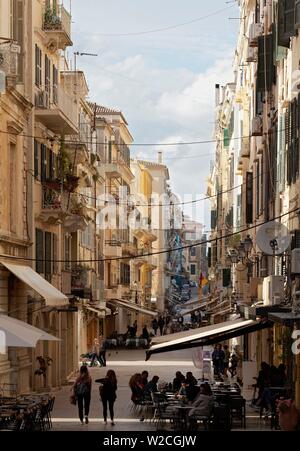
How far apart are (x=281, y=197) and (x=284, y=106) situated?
2.77 m

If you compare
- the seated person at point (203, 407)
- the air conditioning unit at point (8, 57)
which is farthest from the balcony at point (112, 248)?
the seated person at point (203, 407)

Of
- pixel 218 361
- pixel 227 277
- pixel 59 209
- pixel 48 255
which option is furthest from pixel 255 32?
pixel 227 277

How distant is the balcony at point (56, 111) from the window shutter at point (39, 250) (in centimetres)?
344

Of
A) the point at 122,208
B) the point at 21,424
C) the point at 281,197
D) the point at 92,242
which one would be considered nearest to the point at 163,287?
the point at 122,208

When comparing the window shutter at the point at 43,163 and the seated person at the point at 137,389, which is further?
the window shutter at the point at 43,163

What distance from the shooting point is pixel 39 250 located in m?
34.9

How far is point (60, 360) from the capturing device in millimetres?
38688

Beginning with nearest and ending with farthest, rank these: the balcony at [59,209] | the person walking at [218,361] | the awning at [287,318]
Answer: the awning at [287,318]
the balcony at [59,209]
the person walking at [218,361]

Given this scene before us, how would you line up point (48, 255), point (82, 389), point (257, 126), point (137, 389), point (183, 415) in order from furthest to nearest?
point (257, 126) < point (48, 255) < point (137, 389) < point (82, 389) < point (183, 415)

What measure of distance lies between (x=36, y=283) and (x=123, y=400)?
5.00 meters

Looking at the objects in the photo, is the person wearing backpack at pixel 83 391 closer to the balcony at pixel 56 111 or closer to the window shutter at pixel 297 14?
the window shutter at pixel 297 14

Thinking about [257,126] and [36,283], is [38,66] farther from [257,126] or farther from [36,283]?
[36,283]

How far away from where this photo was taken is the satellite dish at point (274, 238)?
25516 mm

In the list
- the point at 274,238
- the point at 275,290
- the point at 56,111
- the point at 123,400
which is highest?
the point at 56,111
